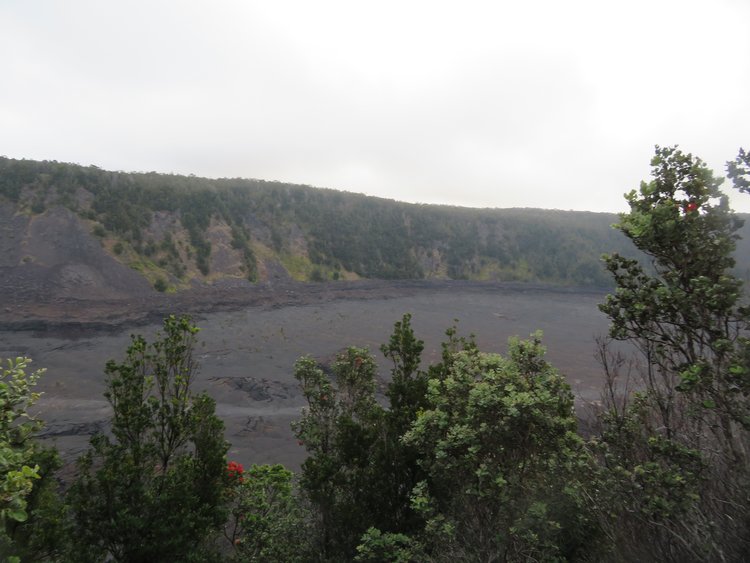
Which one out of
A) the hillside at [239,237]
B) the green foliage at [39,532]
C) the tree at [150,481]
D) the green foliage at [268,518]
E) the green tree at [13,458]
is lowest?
the green foliage at [268,518]

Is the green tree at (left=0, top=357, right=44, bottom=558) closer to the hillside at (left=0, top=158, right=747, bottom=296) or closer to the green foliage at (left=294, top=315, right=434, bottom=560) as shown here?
the green foliage at (left=294, top=315, right=434, bottom=560)

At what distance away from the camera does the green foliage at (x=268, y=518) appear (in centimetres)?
863

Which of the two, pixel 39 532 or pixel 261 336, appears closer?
pixel 39 532

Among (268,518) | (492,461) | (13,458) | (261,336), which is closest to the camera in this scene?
(13,458)

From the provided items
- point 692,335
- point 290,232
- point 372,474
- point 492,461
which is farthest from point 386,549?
point 290,232

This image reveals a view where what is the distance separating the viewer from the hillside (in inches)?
1326

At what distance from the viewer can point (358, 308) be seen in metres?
38.2

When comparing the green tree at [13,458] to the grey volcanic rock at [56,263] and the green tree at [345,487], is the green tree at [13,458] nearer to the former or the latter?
the green tree at [345,487]

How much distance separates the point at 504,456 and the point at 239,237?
4272 centimetres

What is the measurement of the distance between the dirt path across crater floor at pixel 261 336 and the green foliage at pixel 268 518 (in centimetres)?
693

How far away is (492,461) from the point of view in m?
6.08

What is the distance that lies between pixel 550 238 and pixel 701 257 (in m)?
69.0

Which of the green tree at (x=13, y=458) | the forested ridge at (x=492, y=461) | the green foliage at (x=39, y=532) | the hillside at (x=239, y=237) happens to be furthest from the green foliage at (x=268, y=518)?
the hillside at (x=239, y=237)

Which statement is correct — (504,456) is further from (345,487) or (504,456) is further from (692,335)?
(345,487)
